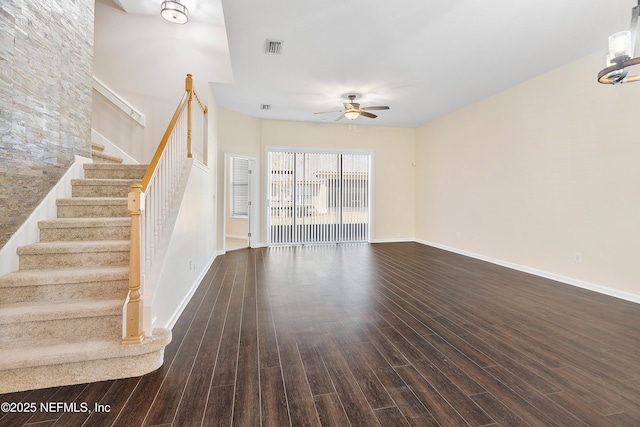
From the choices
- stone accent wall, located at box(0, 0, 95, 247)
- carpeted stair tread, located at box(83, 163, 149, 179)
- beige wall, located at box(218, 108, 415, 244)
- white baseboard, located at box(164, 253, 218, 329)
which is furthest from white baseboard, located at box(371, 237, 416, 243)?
stone accent wall, located at box(0, 0, 95, 247)

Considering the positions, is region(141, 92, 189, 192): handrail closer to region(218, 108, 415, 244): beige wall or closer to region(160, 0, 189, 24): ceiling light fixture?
region(160, 0, 189, 24): ceiling light fixture

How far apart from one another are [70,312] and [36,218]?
118 cm

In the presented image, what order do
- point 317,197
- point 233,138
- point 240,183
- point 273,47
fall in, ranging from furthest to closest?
point 317,197, point 240,183, point 233,138, point 273,47

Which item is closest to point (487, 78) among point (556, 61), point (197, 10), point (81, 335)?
point (556, 61)

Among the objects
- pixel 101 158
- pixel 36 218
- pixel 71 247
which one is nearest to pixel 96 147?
pixel 101 158

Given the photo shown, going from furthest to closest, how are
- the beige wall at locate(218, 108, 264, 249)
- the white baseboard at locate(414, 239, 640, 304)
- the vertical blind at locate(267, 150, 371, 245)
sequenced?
the vertical blind at locate(267, 150, 371, 245) < the beige wall at locate(218, 108, 264, 249) < the white baseboard at locate(414, 239, 640, 304)

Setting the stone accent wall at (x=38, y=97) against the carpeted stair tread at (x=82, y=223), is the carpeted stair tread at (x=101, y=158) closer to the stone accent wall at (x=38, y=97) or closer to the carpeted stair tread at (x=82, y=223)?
the stone accent wall at (x=38, y=97)

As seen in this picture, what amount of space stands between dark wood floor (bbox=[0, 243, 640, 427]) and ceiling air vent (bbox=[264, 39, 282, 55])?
3.22m

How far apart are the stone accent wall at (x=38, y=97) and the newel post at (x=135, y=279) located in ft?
3.96

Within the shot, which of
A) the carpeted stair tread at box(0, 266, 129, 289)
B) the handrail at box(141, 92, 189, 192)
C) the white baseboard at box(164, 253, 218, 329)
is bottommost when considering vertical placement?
the white baseboard at box(164, 253, 218, 329)

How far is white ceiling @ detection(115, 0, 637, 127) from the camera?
2.97m

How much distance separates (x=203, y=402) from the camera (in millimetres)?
1750

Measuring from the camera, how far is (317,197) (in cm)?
764

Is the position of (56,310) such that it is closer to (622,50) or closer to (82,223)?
(82,223)
